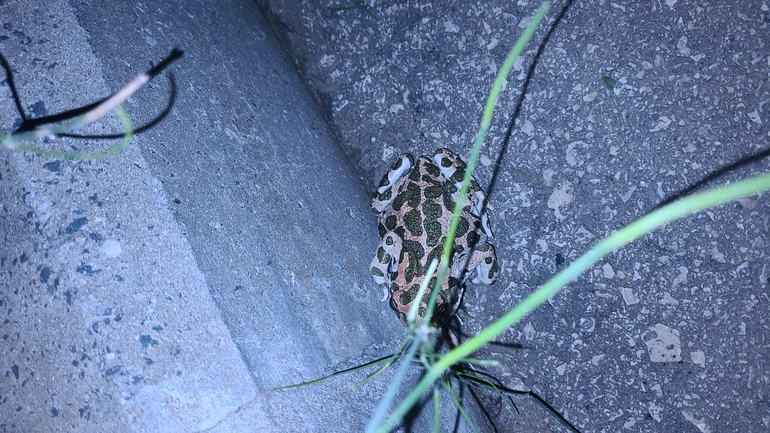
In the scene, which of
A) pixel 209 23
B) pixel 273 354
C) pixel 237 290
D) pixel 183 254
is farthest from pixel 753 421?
pixel 209 23

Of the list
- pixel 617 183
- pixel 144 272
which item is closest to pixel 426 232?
pixel 617 183

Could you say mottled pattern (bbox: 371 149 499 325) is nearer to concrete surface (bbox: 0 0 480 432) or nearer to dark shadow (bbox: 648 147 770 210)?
concrete surface (bbox: 0 0 480 432)

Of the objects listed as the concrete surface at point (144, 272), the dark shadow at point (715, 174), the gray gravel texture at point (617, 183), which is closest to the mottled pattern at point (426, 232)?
the gray gravel texture at point (617, 183)

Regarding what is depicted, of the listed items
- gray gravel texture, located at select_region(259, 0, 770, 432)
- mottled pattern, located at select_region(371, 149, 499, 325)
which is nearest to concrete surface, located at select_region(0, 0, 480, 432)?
mottled pattern, located at select_region(371, 149, 499, 325)

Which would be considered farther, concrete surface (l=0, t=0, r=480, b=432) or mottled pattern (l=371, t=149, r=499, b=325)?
mottled pattern (l=371, t=149, r=499, b=325)

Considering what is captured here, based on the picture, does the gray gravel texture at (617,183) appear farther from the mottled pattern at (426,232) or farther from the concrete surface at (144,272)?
the concrete surface at (144,272)

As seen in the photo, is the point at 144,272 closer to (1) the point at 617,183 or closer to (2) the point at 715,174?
(1) the point at 617,183
